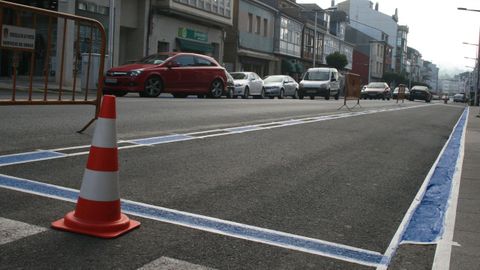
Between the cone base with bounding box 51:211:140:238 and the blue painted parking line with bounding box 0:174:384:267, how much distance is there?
44 centimetres

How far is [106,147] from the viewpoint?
3.75m

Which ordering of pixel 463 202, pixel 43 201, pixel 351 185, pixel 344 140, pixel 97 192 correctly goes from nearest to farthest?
pixel 97 192 → pixel 43 201 → pixel 463 202 → pixel 351 185 → pixel 344 140

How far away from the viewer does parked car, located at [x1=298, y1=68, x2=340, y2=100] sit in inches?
1305

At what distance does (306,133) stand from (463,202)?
197 inches

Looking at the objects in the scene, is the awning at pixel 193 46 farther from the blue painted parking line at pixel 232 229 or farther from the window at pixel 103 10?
the blue painted parking line at pixel 232 229

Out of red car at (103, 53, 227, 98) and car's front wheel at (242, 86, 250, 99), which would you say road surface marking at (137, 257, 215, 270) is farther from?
car's front wheel at (242, 86, 250, 99)

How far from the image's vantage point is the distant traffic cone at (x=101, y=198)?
355cm

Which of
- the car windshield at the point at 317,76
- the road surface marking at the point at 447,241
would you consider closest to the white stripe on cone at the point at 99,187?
the road surface marking at the point at 447,241

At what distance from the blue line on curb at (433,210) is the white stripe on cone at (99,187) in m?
2.06

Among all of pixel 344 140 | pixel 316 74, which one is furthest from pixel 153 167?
pixel 316 74

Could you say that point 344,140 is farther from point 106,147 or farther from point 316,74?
point 316,74

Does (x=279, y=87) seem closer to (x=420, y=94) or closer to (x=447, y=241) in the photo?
(x=420, y=94)

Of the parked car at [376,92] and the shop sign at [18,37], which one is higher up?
the parked car at [376,92]

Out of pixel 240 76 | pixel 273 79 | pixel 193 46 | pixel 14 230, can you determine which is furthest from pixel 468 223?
pixel 193 46
